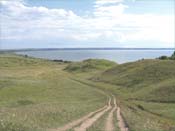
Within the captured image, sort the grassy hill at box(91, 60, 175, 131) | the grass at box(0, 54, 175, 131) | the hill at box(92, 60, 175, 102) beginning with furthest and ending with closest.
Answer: the hill at box(92, 60, 175, 102)
the grassy hill at box(91, 60, 175, 131)
the grass at box(0, 54, 175, 131)

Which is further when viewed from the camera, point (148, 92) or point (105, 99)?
point (148, 92)

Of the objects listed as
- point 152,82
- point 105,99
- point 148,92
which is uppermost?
point 152,82

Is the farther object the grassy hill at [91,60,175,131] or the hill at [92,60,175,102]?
the hill at [92,60,175,102]

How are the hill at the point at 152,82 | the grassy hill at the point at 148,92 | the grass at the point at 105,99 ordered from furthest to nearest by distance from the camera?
the hill at the point at 152,82, the grassy hill at the point at 148,92, the grass at the point at 105,99

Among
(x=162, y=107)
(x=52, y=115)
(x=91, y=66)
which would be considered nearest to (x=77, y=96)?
(x=162, y=107)

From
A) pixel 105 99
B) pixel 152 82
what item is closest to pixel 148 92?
pixel 105 99

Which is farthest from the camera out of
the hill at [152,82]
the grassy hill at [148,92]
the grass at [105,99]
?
the hill at [152,82]

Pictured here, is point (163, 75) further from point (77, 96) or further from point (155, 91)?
point (77, 96)

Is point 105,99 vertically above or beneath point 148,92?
beneath

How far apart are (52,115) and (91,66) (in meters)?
124

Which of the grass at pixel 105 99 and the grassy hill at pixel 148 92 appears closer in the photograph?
the grass at pixel 105 99

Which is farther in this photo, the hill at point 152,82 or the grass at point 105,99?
the hill at point 152,82

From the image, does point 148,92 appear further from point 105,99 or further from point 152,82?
point 152,82

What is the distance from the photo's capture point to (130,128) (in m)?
28.0
